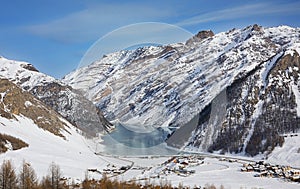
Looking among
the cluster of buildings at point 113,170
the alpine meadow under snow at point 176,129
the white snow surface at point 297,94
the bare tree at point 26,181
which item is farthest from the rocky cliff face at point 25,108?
the white snow surface at point 297,94

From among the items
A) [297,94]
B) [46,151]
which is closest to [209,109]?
[297,94]

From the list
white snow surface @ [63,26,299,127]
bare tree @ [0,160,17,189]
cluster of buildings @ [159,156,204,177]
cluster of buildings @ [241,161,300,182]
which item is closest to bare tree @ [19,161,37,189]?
bare tree @ [0,160,17,189]

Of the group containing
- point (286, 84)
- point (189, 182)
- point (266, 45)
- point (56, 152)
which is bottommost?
point (189, 182)

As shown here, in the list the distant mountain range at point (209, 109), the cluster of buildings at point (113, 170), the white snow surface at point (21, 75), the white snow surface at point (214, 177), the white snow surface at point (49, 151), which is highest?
the white snow surface at point (21, 75)

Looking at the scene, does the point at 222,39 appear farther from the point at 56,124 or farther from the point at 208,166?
the point at 208,166

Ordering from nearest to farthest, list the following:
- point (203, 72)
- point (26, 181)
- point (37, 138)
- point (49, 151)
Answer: point (26, 181) → point (49, 151) → point (37, 138) → point (203, 72)

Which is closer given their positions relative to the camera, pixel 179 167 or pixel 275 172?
pixel 275 172

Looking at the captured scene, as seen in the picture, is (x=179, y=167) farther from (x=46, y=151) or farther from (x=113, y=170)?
(x=46, y=151)

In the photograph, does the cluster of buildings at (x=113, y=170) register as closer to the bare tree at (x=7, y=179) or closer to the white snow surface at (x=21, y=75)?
the bare tree at (x=7, y=179)

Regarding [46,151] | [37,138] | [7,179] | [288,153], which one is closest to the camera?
[7,179]

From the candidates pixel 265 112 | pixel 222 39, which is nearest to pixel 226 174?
pixel 265 112

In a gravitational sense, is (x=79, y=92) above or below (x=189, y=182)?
above
